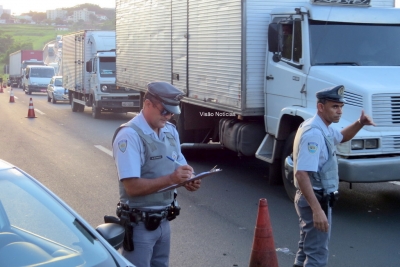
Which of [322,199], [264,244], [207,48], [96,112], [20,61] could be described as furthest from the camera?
[20,61]

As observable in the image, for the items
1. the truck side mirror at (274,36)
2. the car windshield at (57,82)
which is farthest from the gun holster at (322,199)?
the car windshield at (57,82)

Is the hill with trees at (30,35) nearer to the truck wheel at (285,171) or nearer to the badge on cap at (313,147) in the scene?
the truck wheel at (285,171)

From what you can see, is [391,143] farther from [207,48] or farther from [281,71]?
[207,48]

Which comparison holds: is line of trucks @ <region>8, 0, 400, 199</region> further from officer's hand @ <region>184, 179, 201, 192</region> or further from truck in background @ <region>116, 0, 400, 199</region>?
officer's hand @ <region>184, 179, 201, 192</region>

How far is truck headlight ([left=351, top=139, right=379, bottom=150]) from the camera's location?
25.6 feet

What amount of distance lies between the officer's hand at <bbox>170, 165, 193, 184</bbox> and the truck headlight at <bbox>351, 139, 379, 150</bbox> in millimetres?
4549

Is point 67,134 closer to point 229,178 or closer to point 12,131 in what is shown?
point 12,131

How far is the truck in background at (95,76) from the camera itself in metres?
22.1

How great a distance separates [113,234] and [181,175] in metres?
0.51

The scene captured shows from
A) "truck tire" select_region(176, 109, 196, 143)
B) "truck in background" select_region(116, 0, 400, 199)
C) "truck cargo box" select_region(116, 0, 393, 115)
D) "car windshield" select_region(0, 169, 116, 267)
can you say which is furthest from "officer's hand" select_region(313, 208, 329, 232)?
"truck tire" select_region(176, 109, 196, 143)

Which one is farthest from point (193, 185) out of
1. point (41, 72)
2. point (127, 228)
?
point (41, 72)

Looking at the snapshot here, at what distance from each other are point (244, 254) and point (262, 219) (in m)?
1.10

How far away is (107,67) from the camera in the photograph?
22562 mm

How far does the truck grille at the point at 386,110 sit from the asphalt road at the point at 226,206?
119 cm
